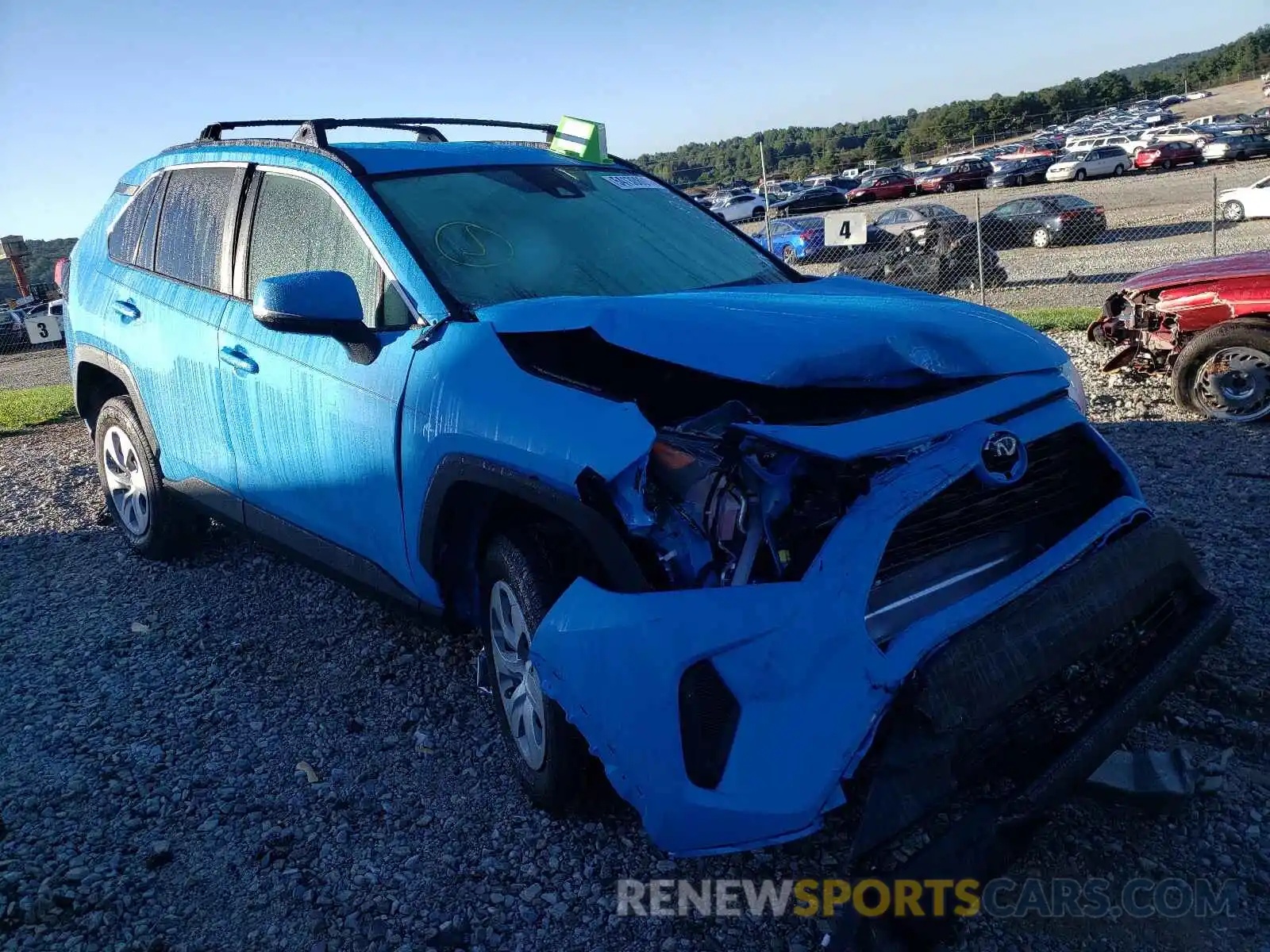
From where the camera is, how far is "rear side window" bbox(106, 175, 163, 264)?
4645 millimetres

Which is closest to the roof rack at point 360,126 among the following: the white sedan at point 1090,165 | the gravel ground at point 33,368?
the gravel ground at point 33,368

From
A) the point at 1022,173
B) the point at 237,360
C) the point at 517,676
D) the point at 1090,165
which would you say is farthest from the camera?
the point at 1022,173

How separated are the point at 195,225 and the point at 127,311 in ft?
2.17

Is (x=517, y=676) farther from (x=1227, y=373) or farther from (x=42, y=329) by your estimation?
(x=42, y=329)

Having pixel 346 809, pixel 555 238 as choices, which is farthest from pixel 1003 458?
pixel 346 809

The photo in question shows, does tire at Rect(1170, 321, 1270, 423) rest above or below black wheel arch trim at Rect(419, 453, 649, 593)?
below

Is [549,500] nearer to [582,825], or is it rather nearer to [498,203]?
[582,825]

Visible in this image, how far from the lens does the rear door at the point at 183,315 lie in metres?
3.97

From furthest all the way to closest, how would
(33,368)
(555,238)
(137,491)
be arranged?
(33,368) < (137,491) < (555,238)

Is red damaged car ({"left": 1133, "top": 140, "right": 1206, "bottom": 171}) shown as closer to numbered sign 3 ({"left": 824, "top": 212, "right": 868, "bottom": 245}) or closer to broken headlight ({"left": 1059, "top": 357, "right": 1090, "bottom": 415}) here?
numbered sign 3 ({"left": 824, "top": 212, "right": 868, "bottom": 245})

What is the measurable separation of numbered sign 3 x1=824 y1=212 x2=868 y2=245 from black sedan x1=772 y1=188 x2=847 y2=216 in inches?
1102

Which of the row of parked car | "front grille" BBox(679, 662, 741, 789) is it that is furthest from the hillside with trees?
"front grille" BBox(679, 662, 741, 789)

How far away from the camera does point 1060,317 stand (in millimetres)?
10969

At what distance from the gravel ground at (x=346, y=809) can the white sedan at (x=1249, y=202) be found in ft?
62.8
